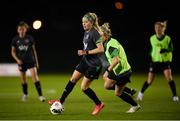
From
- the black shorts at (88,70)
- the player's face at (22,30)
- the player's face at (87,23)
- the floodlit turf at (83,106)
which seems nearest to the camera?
the floodlit turf at (83,106)

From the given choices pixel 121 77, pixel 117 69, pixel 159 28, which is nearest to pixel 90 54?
pixel 117 69

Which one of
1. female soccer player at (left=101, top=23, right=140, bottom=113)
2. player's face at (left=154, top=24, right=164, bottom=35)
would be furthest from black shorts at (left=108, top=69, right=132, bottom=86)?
player's face at (left=154, top=24, right=164, bottom=35)

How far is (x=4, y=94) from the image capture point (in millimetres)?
18234

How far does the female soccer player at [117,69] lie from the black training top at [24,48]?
11.2 feet

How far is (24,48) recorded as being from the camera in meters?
16.0

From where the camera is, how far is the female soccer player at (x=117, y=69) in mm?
12640

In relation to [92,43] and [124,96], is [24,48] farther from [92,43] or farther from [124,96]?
[124,96]

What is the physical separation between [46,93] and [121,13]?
21.0 metres

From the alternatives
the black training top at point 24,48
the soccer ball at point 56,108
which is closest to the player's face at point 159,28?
the black training top at point 24,48

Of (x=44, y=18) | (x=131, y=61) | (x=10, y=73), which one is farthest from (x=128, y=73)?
(x=44, y=18)

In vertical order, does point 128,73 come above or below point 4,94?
above

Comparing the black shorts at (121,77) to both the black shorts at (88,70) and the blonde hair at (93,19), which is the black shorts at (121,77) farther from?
the blonde hair at (93,19)

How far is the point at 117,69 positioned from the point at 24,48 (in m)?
3.88

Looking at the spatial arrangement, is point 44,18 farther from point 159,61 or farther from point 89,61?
point 89,61
